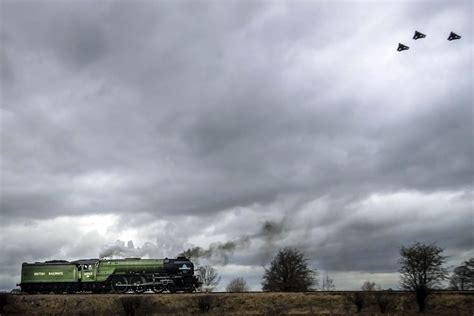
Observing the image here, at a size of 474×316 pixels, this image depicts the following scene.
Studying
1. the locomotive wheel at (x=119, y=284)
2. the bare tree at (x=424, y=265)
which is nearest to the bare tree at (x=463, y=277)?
the bare tree at (x=424, y=265)

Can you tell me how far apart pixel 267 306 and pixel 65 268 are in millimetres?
27459

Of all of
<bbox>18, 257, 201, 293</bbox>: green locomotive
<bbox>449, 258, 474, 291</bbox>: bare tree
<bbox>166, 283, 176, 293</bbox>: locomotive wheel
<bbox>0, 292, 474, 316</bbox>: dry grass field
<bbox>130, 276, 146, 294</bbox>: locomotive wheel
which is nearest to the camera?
<bbox>0, 292, 474, 316</bbox>: dry grass field

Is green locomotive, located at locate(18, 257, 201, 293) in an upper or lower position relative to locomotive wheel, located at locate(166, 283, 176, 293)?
upper

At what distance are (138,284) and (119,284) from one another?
7.61ft

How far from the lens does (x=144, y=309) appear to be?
47.4 meters

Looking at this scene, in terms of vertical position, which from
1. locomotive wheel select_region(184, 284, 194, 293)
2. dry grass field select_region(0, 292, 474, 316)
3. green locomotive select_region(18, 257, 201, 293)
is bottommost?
dry grass field select_region(0, 292, 474, 316)

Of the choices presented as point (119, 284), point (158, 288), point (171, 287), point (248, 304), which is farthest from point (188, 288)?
point (248, 304)

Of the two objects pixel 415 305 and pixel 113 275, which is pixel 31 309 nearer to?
pixel 113 275

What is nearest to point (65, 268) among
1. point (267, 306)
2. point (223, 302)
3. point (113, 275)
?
point (113, 275)

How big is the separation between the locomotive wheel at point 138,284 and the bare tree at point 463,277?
4158 centimetres

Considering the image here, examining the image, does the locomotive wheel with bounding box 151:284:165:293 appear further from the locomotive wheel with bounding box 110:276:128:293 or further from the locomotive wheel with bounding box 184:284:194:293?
the locomotive wheel with bounding box 110:276:128:293

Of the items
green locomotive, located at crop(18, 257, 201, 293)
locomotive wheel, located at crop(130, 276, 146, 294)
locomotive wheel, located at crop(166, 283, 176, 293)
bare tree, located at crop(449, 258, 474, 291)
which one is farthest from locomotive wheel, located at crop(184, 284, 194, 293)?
bare tree, located at crop(449, 258, 474, 291)

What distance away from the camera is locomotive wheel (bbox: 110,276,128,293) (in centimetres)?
6069

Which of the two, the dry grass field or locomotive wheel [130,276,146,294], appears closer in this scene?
the dry grass field
